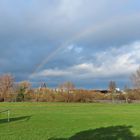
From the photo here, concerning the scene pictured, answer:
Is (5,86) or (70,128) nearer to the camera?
(70,128)

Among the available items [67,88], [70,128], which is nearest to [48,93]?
[67,88]

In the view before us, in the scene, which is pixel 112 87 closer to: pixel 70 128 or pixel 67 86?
pixel 67 86

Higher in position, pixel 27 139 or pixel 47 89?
pixel 47 89

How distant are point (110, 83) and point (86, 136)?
158 meters

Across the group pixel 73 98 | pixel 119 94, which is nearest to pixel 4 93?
pixel 73 98

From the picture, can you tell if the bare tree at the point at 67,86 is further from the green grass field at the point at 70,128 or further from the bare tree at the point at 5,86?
the green grass field at the point at 70,128

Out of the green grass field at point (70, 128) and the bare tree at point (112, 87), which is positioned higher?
the bare tree at point (112, 87)

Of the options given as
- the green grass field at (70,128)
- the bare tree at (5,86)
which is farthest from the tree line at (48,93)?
the green grass field at (70,128)

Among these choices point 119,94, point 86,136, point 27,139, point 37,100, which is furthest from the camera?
point 119,94

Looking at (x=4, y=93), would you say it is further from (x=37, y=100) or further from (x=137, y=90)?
(x=137, y=90)

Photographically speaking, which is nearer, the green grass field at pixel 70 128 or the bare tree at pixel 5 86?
the green grass field at pixel 70 128

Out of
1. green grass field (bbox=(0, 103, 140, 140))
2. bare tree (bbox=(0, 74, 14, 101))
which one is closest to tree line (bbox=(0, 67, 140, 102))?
bare tree (bbox=(0, 74, 14, 101))

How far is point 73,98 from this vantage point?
528 feet

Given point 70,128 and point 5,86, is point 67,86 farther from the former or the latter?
point 70,128
